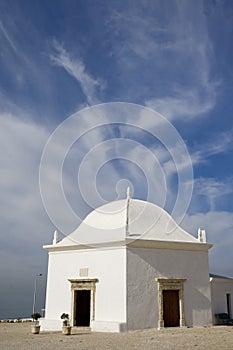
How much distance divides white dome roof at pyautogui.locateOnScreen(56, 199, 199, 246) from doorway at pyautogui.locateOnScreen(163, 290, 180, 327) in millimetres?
2382

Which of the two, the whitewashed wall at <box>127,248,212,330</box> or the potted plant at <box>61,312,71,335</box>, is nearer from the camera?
the potted plant at <box>61,312,71,335</box>

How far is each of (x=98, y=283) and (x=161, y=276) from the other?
9.02 feet

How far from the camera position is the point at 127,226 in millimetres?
17281

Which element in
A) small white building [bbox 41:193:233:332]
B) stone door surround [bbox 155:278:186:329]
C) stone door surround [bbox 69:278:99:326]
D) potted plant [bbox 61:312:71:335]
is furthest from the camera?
stone door surround [bbox 69:278:99:326]

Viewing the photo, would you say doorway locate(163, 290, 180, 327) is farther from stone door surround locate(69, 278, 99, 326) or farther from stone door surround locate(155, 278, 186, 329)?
stone door surround locate(69, 278, 99, 326)

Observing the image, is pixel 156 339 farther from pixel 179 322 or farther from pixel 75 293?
pixel 75 293

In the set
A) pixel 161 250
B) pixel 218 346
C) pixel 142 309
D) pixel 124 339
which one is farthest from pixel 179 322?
pixel 218 346

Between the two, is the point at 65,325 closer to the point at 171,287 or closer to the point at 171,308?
the point at 171,287

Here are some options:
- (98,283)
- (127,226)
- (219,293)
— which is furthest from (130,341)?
(219,293)

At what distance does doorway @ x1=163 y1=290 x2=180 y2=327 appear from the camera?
16859mm

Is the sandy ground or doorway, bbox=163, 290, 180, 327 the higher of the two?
doorway, bbox=163, 290, 180, 327

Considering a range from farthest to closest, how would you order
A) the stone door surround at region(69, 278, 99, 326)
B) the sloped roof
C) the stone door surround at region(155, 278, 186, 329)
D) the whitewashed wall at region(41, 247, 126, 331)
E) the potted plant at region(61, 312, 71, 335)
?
the sloped roof
the stone door surround at region(69, 278, 99, 326)
the stone door surround at region(155, 278, 186, 329)
the whitewashed wall at region(41, 247, 126, 331)
the potted plant at region(61, 312, 71, 335)

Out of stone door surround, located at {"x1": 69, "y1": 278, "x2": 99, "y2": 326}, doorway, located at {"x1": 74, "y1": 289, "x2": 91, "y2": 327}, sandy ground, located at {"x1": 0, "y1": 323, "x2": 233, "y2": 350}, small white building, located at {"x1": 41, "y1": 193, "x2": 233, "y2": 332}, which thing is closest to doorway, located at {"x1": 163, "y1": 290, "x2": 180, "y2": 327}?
small white building, located at {"x1": 41, "y1": 193, "x2": 233, "y2": 332}

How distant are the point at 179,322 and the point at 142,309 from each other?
2023 millimetres
